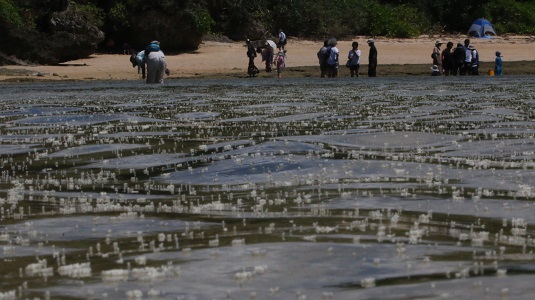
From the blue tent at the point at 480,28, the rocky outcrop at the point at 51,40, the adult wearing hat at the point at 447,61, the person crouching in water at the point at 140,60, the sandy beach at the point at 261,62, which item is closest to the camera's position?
the person crouching in water at the point at 140,60

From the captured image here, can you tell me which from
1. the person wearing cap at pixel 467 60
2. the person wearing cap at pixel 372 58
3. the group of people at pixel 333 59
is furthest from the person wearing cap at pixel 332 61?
the person wearing cap at pixel 467 60

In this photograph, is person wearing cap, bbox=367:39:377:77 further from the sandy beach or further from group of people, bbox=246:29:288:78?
group of people, bbox=246:29:288:78

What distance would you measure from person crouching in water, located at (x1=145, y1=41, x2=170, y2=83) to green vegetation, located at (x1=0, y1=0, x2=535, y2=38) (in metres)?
11.0

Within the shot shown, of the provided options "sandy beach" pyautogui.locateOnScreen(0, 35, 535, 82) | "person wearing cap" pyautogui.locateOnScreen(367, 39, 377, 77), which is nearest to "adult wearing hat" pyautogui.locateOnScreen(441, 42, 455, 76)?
"sandy beach" pyautogui.locateOnScreen(0, 35, 535, 82)

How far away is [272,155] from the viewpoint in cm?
973

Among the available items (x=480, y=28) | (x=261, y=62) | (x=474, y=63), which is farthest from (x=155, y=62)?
(x=480, y=28)

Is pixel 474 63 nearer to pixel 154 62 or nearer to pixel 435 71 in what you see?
pixel 435 71

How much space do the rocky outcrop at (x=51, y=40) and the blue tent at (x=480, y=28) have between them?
A: 19.5 m

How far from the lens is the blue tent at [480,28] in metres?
52.0

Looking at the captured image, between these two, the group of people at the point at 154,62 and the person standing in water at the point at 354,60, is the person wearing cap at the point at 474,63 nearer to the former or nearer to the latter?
the person standing in water at the point at 354,60

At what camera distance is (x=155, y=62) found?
3028 cm

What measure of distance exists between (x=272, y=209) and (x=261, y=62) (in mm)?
37792

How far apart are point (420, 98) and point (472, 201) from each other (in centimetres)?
1398

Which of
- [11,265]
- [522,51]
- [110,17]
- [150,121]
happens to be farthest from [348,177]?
[522,51]
